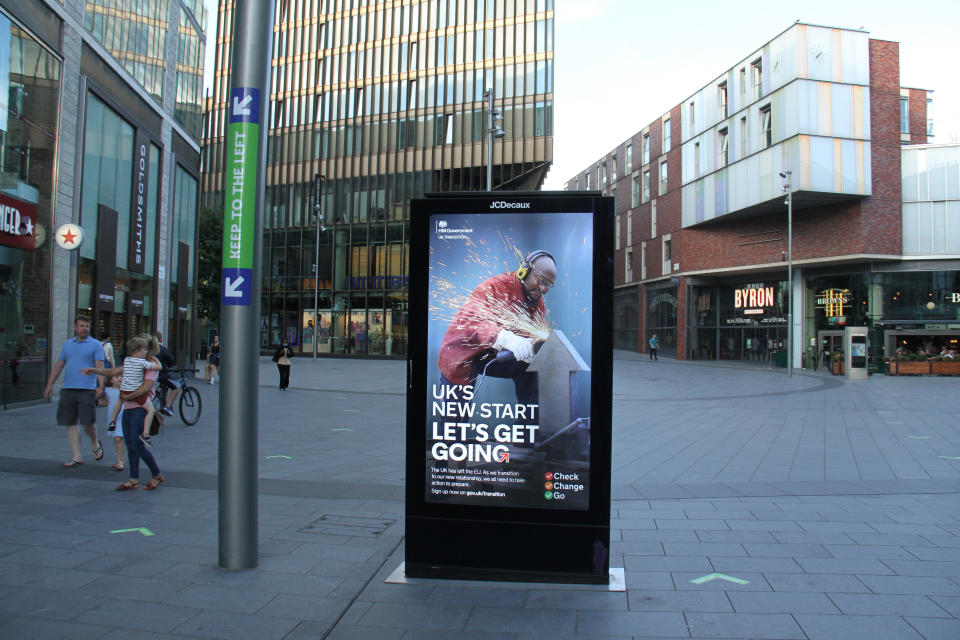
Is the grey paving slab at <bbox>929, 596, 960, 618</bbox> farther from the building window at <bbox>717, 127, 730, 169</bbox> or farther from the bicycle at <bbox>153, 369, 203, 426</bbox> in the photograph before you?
the building window at <bbox>717, 127, 730, 169</bbox>

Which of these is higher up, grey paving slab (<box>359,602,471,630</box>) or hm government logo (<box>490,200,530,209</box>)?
hm government logo (<box>490,200,530,209</box>)

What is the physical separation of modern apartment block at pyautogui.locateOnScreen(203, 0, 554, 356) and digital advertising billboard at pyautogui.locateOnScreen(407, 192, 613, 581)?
38376 millimetres

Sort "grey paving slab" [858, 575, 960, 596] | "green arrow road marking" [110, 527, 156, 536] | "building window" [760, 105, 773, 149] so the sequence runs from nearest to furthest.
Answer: "grey paving slab" [858, 575, 960, 596], "green arrow road marking" [110, 527, 156, 536], "building window" [760, 105, 773, 149]

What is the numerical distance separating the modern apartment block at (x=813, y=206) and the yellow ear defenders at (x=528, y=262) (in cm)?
2973

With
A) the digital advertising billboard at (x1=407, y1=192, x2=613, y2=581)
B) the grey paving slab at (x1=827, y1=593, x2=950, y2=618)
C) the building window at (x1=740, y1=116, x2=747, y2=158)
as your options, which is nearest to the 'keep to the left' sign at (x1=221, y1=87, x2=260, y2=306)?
the digital advertising billboard at (x1=407, y1=192, x2=613, y2=581)

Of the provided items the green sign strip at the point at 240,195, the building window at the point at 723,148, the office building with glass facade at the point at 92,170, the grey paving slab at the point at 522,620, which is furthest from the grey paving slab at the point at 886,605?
the building window at the point at 723,148

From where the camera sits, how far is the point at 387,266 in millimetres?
44438

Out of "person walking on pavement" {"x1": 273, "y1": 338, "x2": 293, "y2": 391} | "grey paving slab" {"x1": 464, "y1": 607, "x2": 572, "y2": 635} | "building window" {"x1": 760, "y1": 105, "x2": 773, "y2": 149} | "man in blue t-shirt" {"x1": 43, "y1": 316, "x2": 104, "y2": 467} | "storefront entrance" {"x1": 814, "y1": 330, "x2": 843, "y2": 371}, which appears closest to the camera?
"grey paving slab" {"x1": 464, "y1": 607, "x2": 572, "y2": 635}

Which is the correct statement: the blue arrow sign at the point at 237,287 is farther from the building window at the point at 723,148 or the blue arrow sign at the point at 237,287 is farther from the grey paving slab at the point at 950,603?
the building window at the point at 723,148

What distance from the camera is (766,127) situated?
35188 millimetres

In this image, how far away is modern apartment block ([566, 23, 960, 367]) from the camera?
105ft

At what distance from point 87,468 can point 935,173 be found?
1489 inches

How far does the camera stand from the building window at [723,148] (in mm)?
38750

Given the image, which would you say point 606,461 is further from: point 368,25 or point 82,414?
point 368,25
